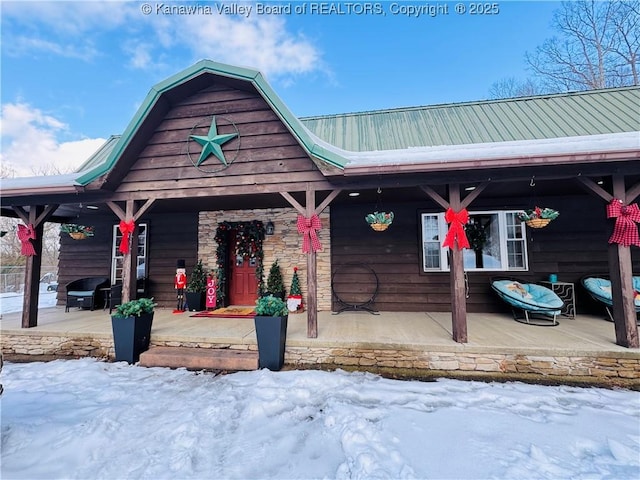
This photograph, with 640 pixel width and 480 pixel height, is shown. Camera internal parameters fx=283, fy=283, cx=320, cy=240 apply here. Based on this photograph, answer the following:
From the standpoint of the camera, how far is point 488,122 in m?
6.68

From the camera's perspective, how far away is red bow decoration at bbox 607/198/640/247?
3.46 m

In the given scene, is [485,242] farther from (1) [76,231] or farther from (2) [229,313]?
(1) [76,231]

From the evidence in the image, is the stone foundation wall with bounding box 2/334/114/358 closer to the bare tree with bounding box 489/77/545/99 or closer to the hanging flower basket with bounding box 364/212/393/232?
the hanging flower basket with bounding box 364/212/393/232

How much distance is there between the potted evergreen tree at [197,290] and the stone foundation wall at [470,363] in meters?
2.10

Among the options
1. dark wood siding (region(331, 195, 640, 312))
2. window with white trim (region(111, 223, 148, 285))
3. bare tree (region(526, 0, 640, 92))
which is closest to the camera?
dark wood siding (region(331, 195, 640, 312))

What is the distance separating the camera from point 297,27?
8.34 m

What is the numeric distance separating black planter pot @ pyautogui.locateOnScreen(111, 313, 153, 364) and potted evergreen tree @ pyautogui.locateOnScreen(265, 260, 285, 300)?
2.56 metres

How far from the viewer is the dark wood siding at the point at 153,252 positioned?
276 inches

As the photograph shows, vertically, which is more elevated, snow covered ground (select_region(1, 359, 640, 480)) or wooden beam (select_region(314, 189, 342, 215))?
wooden beam (select_region(314, 189, 342, 215))

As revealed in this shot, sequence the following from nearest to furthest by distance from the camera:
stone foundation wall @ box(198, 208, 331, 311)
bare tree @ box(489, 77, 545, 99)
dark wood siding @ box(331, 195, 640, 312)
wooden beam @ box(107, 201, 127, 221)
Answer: wooden beam @ box(107, 201, 127, 221) < dark wood siding @ box(331, 195, 640, 312) < stone foundation wall @ box(198, 208, 331, 311) < bare tree @ box(489, 77, 545, 99)

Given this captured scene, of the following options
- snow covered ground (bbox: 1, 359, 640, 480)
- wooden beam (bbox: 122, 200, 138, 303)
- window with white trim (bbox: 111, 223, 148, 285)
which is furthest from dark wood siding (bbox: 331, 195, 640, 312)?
window with white trim (bbox: 111, 223, 148, 285)

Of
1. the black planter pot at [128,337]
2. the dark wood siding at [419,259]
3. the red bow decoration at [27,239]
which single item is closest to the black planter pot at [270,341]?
the black planter pot at [128,337]

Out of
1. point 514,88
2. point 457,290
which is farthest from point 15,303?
point 514,88

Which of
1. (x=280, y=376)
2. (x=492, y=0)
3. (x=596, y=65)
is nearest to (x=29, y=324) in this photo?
(x=280, y=376)
